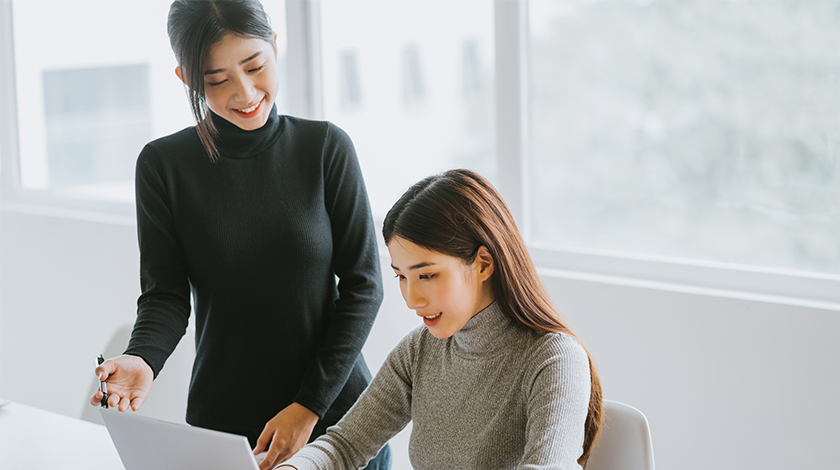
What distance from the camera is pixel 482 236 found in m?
1.18

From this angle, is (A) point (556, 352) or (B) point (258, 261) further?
(B) point (258, 261)

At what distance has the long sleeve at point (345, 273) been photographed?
53.6 inches

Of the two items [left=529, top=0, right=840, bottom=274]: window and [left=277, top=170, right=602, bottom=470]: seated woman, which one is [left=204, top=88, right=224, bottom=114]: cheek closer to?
[left=277, top=170, right=602, bottom=470]: seated woman

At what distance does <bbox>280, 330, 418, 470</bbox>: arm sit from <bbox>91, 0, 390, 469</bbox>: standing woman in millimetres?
77

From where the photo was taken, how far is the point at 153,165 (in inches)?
54.5

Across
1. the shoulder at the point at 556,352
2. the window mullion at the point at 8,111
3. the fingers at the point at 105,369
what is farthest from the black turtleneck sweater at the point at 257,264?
the window mullion at the point at 8,111

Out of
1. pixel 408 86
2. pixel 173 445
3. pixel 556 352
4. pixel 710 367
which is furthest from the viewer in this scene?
pixel 408 86

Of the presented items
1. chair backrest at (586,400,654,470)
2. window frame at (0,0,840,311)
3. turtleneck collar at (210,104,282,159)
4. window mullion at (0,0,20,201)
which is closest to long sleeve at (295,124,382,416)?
turtleneck collar at (210,104,282,159)

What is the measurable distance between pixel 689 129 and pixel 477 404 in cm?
98

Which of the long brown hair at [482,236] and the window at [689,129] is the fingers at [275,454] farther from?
the window at [689,129]

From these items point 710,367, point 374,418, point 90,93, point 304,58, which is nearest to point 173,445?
point 374,418

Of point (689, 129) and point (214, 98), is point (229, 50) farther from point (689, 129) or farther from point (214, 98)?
point (689, 129)

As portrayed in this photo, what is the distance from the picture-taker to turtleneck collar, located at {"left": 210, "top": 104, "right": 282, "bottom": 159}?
140 cm

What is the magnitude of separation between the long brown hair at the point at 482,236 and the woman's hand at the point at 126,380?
484 mm
